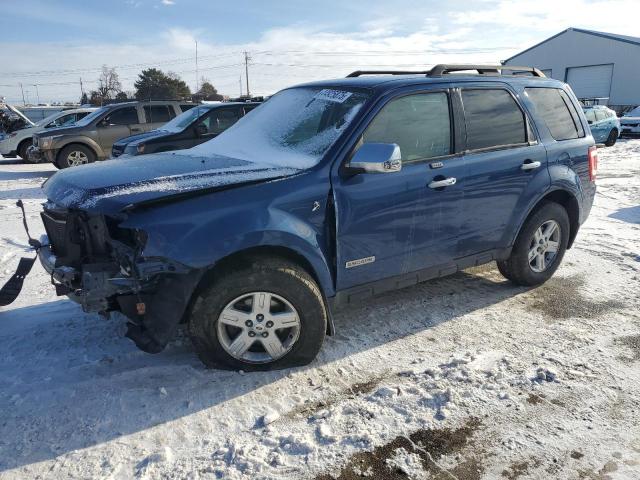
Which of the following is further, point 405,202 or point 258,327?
point 405,202

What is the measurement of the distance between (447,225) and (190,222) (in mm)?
2056

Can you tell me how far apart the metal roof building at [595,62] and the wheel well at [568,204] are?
34.8 m

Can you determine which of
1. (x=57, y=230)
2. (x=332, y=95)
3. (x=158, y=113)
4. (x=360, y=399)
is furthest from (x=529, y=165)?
(x=158, y=113)

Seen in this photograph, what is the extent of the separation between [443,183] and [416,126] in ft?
1.56

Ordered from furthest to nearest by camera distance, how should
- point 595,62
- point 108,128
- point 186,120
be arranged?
point 595,62 → point 108,128 → point 186,120

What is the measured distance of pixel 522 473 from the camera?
2.52 meters

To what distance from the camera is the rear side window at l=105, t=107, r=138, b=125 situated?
41.4 ft

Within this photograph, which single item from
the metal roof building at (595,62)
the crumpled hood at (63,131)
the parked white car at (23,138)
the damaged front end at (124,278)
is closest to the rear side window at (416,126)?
the damaged front end at (124,278)

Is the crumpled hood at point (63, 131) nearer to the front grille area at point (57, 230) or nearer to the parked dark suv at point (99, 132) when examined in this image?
the parked dark suv at point (99, 132)

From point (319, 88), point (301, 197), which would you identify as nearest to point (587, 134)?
point (319, 88)

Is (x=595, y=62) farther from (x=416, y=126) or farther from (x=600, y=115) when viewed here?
(x=416, y=126)

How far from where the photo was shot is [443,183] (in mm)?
3836

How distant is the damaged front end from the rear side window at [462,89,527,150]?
2525 mm

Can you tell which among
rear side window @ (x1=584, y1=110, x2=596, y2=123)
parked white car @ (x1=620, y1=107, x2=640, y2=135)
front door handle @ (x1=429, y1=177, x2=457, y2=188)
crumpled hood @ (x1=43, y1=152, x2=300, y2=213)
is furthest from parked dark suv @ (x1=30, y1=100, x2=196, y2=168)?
parked white car @ (x1=620, y1=107, x2=640, y2=135)
